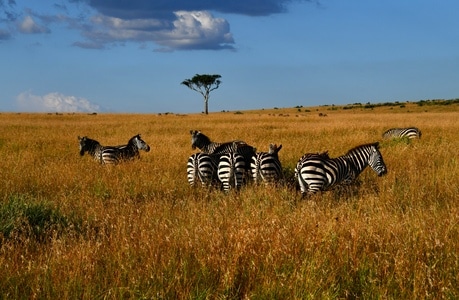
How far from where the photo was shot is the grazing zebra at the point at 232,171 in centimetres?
1004

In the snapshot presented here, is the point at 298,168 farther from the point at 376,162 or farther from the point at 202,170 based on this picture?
the point at 202,170

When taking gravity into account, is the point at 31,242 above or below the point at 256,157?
below

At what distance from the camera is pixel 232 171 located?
32.9ft

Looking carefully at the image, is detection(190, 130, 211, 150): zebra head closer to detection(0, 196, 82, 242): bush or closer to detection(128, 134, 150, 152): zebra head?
detection(128, 134, 150, 152): zebra head

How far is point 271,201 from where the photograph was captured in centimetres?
830

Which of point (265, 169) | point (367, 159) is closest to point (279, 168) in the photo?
point (265, 169)

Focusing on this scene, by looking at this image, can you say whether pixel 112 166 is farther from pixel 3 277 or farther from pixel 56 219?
pixel 3 277

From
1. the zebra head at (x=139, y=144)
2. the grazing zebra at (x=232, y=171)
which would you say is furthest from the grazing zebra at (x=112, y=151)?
the grazing zebra at (x=232, y=171)

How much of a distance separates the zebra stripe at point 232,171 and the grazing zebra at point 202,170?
0.75 meters

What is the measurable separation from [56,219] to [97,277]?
9.55 ft

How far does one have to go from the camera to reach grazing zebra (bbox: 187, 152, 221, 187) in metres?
10.9

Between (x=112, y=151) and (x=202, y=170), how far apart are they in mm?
5303

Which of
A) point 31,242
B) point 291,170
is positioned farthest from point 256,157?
point 31,242

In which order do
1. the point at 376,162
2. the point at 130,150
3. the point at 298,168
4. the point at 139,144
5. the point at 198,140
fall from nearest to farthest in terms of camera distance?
the point at 298,168 < the point at 376,162 < the point at 130,150 < the point at 139,144 < the point at 198,140
